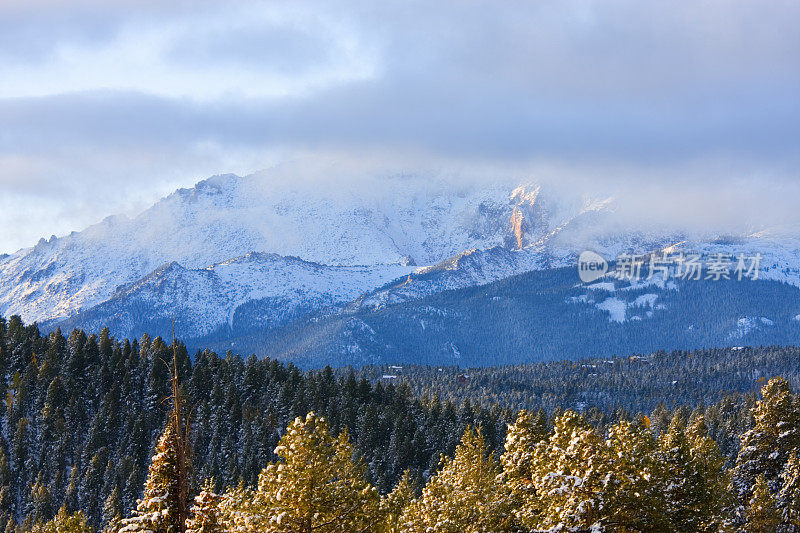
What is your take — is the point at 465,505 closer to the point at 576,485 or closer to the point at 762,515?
the point at 576,485

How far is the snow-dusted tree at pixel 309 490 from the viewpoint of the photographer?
137 feet

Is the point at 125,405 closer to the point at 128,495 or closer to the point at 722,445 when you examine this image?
the point at 128,495

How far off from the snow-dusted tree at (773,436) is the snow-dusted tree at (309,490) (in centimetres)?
4889

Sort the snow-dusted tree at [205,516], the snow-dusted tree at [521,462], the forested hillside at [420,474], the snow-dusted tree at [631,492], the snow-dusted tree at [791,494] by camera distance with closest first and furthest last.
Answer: the snow-dusted tree at [205,516], the forested hillside at [420,474], the snow-dusted tree at [631,492], the snow-dusted tree at [521,462], the snow-dusted tree at [791,494]

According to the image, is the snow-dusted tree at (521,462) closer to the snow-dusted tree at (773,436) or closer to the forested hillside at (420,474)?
the forested hillside at (420,474)

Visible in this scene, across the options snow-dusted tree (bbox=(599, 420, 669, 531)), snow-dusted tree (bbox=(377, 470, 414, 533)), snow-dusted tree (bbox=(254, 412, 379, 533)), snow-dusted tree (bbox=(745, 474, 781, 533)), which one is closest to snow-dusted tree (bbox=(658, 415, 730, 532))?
snow-dusted tree (bbox=(745, 474, 781, 533))

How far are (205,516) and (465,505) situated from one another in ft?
60.0

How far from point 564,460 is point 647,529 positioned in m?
5.53

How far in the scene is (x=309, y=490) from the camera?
42000mm

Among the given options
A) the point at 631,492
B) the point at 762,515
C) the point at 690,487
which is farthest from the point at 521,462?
the point at 762,515

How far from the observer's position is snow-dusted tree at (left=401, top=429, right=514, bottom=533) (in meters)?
52.7

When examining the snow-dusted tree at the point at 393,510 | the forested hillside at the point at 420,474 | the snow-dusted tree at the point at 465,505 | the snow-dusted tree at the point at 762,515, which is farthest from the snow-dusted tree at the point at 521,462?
the snow-dusted tree at the point at 762,515

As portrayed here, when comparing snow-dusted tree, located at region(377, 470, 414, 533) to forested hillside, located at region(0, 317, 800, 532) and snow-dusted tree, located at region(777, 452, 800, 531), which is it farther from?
snow-dusted tree, located at region(777, 452, 800, 531)

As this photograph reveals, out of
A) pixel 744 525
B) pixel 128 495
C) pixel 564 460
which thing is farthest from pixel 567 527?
pixel 128 495
